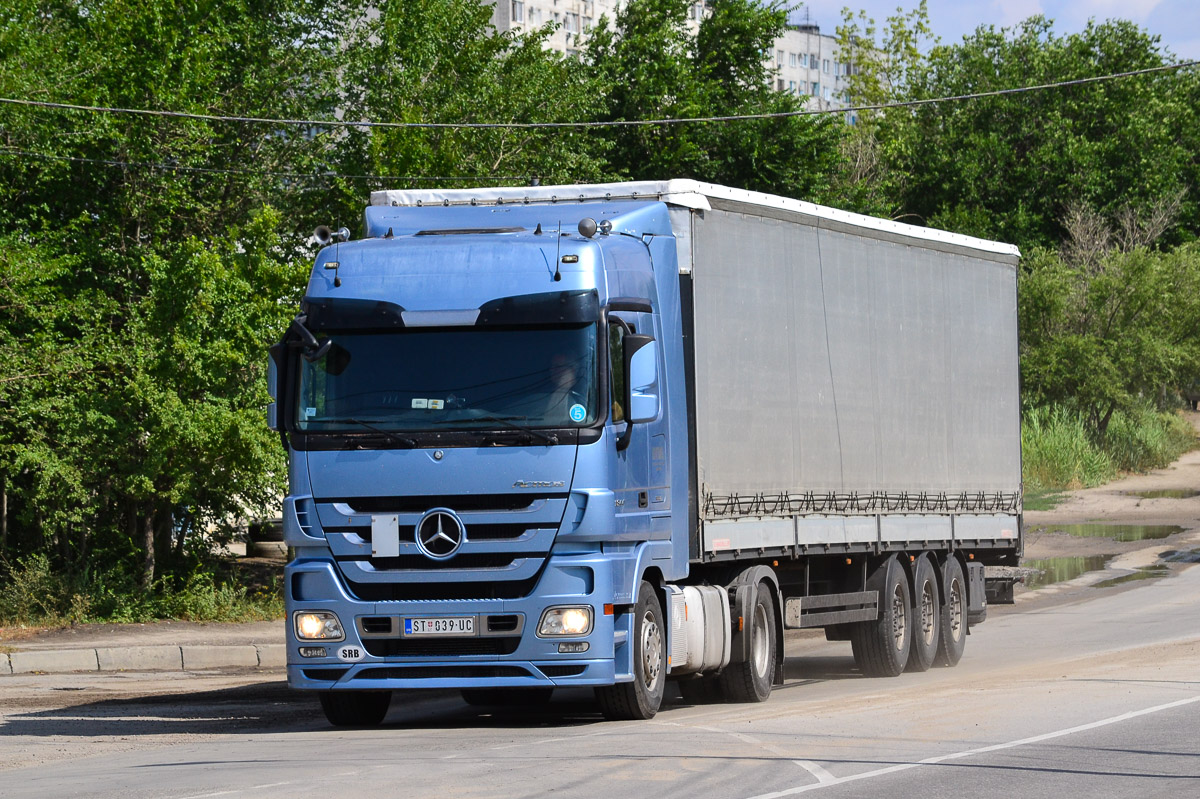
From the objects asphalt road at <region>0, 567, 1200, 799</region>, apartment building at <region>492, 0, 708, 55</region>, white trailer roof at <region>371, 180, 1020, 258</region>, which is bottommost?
asphalt road at <region>0, 567, 1200, 799</region>

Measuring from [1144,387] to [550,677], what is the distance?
44.9m

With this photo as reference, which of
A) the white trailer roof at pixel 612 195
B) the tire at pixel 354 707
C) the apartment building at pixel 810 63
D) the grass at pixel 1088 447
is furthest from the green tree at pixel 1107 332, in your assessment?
the apartment building at pixel 810 63

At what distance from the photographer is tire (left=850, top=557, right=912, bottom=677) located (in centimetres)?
1580

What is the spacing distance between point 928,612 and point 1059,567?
1471cm

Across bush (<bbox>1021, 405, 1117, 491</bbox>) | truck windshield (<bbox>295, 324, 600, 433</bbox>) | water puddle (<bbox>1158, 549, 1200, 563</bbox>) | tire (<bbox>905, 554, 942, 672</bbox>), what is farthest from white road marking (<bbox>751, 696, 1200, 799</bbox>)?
bush (<bbox>1021, 405, 1117, 491</bbox>)

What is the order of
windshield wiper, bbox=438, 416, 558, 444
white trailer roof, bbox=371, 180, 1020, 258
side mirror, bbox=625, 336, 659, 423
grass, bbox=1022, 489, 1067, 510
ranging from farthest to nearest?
grass, bbox=1022, 489, 1067, 510 → white trailer roof, bbox=371, 180, 1020, 258 → side mirror, bbox=625, 336, 659, 423 → windshield wiper, bbox=438, 416, 558, 444

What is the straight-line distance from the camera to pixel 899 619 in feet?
53.5

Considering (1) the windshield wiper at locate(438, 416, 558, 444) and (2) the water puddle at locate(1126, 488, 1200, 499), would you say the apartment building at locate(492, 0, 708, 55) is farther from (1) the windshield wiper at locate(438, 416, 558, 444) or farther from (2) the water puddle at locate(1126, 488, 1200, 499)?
(1) the windshield wiper at locate(438, 416, 558, 444)

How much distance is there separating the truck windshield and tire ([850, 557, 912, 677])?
575cm

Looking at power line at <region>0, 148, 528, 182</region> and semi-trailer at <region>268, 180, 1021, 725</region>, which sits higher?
power line at <region>0, 148, 528, 182</region>

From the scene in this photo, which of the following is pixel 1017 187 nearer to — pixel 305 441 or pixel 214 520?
pixel 214 520

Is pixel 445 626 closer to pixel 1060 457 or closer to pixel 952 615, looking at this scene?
pixel 952 615

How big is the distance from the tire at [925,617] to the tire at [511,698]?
395 cm

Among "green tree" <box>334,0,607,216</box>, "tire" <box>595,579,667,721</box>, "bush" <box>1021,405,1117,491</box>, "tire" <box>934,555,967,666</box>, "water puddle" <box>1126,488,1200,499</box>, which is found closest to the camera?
"tire" <box>595,579,667,721</box>
